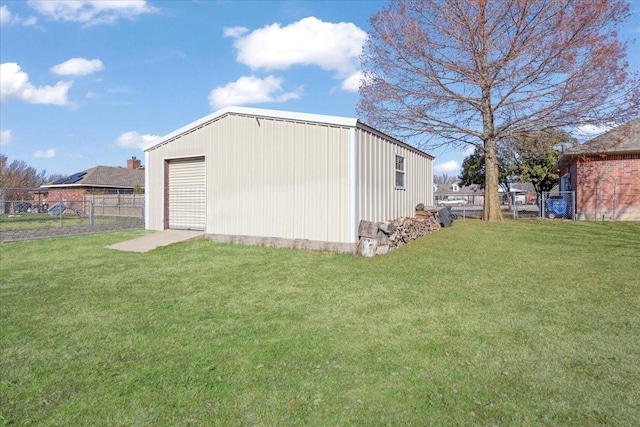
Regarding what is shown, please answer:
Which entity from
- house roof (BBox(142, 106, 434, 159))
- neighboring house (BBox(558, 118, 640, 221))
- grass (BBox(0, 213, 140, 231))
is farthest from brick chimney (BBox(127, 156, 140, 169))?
neighboring house (BBox(558, 118, 640, 221))

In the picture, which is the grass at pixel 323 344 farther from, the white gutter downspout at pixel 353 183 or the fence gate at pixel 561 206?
the fence gate at pixel 561 206

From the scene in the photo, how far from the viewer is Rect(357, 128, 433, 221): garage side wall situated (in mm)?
8828

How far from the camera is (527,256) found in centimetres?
808

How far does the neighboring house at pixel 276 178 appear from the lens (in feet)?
28.1

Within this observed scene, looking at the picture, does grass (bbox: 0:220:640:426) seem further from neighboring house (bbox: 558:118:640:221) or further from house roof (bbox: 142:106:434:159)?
neighboring house (bbox: 558:118:640:221)

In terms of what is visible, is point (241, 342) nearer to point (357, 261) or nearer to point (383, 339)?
point (383, 339)

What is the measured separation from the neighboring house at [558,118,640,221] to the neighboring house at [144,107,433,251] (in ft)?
28.9

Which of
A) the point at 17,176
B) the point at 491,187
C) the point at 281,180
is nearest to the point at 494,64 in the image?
the point at 491,187

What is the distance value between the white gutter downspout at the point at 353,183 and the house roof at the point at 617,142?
12.2m

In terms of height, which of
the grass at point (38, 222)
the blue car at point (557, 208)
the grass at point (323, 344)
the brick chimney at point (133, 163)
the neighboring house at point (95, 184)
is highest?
the brick chimney at point (133, 163)

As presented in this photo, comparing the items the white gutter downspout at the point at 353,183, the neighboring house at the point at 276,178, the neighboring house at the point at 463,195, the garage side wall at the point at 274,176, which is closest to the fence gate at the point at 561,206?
the neighboring house at the point at 463,195

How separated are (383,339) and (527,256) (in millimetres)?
5668

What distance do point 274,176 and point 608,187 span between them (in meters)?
14.6

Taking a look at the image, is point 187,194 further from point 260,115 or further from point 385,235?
point 385,235
